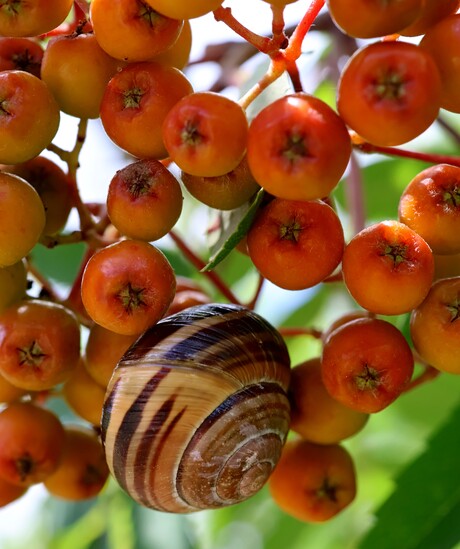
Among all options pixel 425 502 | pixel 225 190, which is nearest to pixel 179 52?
pixel 225 190

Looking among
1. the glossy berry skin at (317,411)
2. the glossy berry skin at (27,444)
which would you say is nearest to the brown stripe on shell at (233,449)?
the glossy berry skin at (317,411)

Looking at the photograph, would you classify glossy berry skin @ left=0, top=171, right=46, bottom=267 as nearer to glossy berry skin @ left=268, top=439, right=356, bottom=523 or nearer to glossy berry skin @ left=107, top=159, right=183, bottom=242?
glossy berry skin @ left=107, top=159, right=183, bottom=242

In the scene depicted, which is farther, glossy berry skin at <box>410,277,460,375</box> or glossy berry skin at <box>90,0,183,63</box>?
glossy berry skin at <box>410,277,460,375</box>

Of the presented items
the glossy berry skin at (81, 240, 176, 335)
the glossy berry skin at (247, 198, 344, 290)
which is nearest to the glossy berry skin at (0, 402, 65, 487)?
the glossy berry skin at (81, 240, 176, 335)

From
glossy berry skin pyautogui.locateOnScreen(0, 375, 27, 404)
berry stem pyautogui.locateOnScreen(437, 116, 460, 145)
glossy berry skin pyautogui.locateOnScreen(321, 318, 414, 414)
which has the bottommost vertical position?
glossy berry skin pyautogui.locateOnScreen(0, 375, 27, 404)

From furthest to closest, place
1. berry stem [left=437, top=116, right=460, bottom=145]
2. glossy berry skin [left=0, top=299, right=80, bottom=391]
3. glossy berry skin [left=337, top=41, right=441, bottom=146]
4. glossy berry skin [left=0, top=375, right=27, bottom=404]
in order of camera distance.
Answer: berry stem [left=437, top=116, right=460, bottom=145]
glossy berry skin [left=0, top=375, right=27, bottom=404]
glossy berry skin [left=0, top=299, right=80, bottom=391]
glossy berry skin [left=337, top=41, right=441, bottom=146]

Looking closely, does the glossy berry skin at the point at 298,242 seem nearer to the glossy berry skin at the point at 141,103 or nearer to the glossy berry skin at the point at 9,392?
the glossy berry skin at the point at 141,103

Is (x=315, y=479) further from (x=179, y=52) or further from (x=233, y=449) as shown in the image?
(x=179, y=52)
